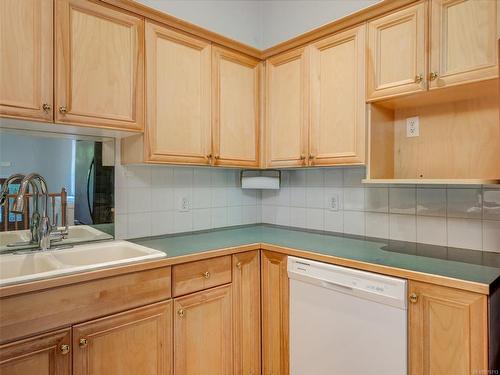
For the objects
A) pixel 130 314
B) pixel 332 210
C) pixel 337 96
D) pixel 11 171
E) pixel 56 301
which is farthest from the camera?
pixel 332 210

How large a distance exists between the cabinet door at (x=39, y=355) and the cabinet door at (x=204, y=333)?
0.48m

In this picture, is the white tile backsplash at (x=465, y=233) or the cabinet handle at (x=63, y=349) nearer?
the cabinet handle at (x=63, y=349)

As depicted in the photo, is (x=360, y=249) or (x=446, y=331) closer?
(x=446, y=331)

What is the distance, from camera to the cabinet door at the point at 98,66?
1.45 m

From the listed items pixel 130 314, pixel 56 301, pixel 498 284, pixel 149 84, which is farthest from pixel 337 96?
pixel 56 301

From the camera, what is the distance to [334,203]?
223cm

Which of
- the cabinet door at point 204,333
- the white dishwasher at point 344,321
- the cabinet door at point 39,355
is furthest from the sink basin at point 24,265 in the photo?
the white dishwasher at point 344,321

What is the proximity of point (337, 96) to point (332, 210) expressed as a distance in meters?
0.81

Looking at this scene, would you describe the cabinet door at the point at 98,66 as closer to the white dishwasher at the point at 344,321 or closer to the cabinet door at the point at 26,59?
the cabinet door at the point at 26,59

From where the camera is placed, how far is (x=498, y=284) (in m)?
1.22

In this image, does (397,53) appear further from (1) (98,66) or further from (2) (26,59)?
(2) (26,59)

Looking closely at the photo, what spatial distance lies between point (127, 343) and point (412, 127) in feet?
6.19

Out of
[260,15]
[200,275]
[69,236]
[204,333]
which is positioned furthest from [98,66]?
[260,15]

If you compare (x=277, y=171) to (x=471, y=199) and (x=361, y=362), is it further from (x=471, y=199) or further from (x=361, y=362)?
(x=361, y=362)
